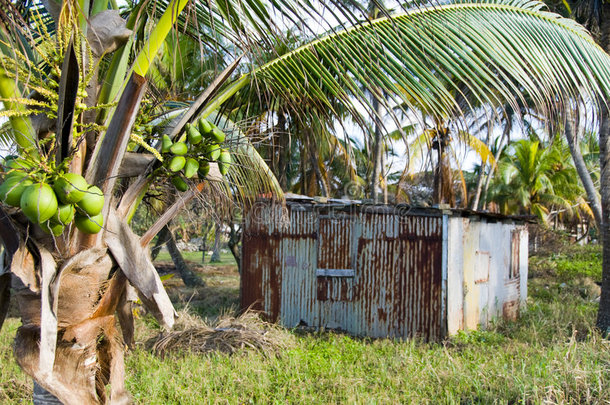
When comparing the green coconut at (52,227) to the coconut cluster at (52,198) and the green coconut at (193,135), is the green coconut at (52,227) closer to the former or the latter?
the coconut cluster at (52,198)

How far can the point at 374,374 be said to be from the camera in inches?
243

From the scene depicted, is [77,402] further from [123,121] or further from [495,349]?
[495,349]

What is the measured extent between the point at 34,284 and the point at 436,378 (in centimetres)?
495

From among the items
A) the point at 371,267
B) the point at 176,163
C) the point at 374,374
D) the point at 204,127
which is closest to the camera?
the point at 176,163

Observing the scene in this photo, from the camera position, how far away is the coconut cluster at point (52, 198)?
163 cm

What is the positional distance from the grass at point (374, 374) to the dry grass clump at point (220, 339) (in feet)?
0.48

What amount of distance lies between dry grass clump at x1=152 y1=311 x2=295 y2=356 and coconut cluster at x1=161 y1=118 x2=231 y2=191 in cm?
505

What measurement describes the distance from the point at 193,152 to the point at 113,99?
0.42 meters

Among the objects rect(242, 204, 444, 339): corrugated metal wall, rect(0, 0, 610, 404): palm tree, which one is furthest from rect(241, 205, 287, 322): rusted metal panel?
rect(0, 0, 610, 404): palm tree

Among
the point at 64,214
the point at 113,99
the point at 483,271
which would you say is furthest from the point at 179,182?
the point at 483,271

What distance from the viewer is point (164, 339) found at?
7289 millimetres

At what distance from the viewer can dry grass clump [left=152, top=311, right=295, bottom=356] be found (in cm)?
709

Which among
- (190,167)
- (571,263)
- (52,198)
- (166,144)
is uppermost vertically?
(166,144)

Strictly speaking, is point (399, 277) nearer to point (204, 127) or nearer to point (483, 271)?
Result: point (483, 271)
